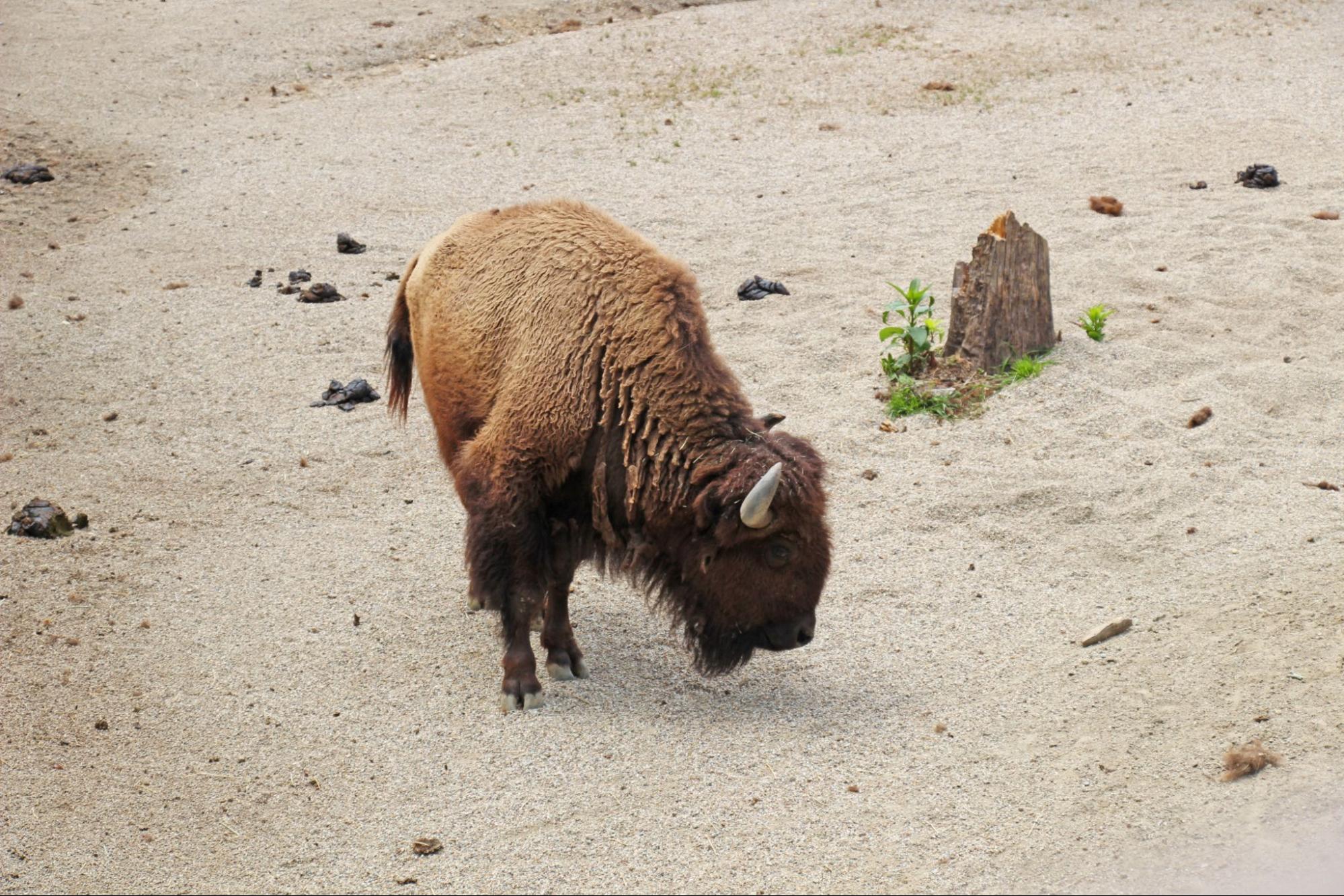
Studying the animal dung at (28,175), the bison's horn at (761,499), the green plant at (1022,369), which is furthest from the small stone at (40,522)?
the animal dung at (28,175)

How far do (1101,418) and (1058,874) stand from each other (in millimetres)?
3620

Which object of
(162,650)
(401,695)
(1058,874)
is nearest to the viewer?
(1058,874)

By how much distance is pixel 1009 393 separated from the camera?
23.9 feet

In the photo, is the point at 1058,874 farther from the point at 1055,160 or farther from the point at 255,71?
the point at 255,71

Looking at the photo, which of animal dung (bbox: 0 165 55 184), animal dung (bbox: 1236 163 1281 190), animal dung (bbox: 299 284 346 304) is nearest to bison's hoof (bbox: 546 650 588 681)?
animal dung (bbox: 299 284 346 304)

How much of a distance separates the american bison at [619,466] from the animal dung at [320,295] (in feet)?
14.1

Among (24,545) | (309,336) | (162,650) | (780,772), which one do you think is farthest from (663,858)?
(309,336)

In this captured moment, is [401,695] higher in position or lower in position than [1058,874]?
lower

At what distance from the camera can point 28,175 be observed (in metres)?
11.4

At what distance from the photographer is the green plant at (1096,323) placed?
25.0 feet

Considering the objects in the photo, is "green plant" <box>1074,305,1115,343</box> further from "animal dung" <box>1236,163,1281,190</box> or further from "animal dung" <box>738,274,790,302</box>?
"animal dung" <box>1236,163,1281,190</box>

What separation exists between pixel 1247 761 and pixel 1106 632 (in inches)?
40.4

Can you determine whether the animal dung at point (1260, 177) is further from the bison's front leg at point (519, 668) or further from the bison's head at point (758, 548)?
Result: the bison's front leg at point (519, 668)

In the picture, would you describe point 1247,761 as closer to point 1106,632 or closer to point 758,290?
point 1106,632
